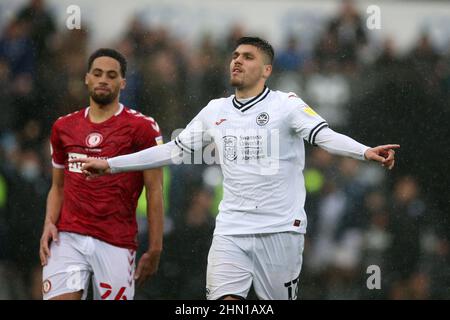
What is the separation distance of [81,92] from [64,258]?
132 inches

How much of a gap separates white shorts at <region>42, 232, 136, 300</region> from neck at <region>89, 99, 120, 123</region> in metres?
0.87

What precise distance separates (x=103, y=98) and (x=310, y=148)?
12.1 ft

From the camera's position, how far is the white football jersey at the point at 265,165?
6297 millimetres

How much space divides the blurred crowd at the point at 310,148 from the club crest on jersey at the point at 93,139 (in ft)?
8.58

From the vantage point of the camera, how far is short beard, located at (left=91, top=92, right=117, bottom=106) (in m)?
6.91

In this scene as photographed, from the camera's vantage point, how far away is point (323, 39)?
1016 centimetres
